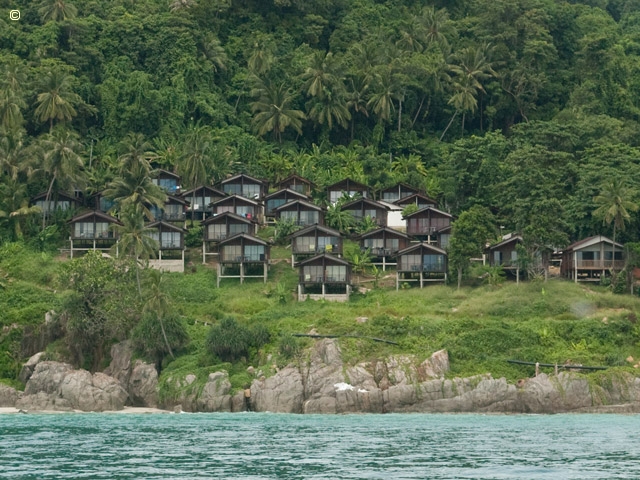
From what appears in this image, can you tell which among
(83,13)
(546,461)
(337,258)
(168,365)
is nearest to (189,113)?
(83,13)

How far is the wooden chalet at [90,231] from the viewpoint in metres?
116

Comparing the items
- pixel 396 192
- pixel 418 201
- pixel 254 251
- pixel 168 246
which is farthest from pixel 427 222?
pixel 168 246

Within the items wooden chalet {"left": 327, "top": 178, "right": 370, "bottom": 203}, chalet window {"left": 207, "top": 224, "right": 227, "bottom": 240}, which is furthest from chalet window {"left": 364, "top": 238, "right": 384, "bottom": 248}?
chalet window {"left": 207, "top": 224, "right": 227, "bottom": 240}

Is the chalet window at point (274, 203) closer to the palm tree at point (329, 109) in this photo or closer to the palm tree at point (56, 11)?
the palm tree at point (329, 109)

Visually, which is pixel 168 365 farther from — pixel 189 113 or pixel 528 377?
pixel 189 113

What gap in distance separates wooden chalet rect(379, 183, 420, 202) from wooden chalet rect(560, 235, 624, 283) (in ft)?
69.4

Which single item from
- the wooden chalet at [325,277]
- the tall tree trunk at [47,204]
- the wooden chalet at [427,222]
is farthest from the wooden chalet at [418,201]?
the tall tree trunk at [47,204]

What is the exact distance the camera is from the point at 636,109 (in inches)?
5768

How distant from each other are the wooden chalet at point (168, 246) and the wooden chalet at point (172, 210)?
6.37 meters

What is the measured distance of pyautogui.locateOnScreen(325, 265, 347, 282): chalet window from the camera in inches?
4277

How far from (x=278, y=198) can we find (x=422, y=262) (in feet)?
62.3

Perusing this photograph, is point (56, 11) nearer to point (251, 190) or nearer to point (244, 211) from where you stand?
point (251, 190)

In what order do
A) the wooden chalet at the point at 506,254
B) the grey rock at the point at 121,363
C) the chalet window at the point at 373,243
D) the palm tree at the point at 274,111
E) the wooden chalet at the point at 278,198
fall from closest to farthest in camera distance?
the grey rock at the point at 121,363
the wooden chalet at the point at 506,254
the chalet window at the point at 373,243
the wooden chalet at the point at 278,198
the palm tree at the point at 274,111

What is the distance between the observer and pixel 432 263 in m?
111
